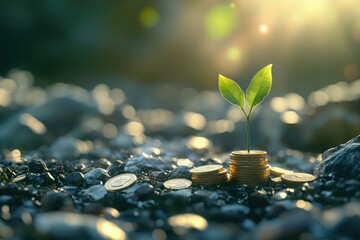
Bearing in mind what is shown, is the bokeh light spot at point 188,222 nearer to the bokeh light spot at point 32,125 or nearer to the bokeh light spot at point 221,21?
the bokeh light spot at point 32,125

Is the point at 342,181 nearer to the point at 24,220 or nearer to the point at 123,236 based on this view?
the point at 123,236

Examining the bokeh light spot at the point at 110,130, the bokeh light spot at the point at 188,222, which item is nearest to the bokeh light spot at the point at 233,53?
the bokeh light spot at the point at 110,130

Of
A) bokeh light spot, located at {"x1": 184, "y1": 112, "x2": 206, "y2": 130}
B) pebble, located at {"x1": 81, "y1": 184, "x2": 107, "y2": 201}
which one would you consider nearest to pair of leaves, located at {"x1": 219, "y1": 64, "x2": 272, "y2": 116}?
pebble, located at {"x1": 81, "y1": 184, "x2": 107, "y2": 201}

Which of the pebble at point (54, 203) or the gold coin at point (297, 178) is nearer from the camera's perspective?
the pebble at point (54, 203)

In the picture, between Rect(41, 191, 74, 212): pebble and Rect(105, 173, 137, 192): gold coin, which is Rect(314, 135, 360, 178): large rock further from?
Rect(41, 191, 74, 212): pebble

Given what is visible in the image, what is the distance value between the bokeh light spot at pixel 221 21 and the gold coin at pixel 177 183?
19.8 m

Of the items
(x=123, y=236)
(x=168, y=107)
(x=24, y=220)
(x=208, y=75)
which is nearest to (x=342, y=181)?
(x=123, y=236)

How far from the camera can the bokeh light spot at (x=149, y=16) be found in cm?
2717

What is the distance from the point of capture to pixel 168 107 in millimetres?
20688

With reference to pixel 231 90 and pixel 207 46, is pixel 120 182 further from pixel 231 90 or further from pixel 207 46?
pixel 207 46

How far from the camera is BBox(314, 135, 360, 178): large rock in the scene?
4.24 meters

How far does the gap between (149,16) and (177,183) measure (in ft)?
78.3

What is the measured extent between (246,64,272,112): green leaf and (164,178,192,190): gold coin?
43.4 inches

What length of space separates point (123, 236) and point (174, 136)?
390 inches
